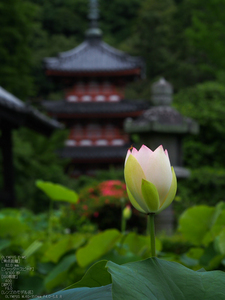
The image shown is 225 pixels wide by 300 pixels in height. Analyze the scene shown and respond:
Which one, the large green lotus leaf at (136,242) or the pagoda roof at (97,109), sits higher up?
the pagoda roof at (97,109)

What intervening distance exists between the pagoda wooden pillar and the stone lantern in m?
1.29

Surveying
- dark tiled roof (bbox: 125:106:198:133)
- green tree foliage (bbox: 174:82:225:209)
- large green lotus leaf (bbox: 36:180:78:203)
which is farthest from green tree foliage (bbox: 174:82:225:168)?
large green lotus leaf (bbox: 36:180:78:203)

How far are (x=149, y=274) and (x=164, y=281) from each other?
2 cm

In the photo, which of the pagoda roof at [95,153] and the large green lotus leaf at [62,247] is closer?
the large green lotus leaf at [62,247]

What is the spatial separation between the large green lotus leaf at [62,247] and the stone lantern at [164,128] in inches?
99.7

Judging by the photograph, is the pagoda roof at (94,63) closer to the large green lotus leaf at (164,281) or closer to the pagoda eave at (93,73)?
the pagoda eave at (93,73)

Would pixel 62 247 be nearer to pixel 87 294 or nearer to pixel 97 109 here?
pixel 87 294

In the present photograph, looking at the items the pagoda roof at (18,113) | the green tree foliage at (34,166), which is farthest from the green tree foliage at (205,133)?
the pagoda roof at (18,113)

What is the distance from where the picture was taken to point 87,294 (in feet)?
1.38

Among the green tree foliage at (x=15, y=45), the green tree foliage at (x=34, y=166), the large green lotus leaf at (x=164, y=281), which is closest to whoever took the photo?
the large green lotus leaf at (x=164, y=281)

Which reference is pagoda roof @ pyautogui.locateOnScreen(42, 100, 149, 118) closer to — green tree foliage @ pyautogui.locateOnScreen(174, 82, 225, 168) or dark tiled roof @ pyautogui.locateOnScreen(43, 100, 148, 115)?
dark tiled roof @ pyautogui.locateOnScreen(43, 100, 148, 115)

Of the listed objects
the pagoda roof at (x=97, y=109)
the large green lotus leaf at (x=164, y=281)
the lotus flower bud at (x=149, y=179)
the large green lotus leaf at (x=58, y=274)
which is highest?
the pagoda roof at (x=97, y=109)

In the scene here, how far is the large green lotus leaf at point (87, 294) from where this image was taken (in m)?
0.41

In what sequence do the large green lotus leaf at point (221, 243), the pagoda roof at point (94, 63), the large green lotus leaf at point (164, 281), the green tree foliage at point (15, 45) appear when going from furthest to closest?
the green tree foliage at point (15, 45), the pagoda roof at point (94, 63), the large green lotus leaf at point (221, 243), the large green lotus leaf at point (164, 281)
